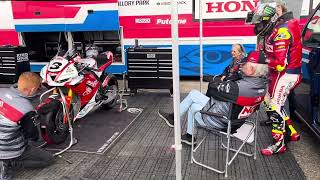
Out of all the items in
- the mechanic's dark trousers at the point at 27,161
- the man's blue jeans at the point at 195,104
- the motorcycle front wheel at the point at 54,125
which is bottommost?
the mechanic's dark trousers at the point at 27,161

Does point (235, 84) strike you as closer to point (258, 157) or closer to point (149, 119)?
point (258, 157)

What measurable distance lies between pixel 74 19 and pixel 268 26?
4657mm

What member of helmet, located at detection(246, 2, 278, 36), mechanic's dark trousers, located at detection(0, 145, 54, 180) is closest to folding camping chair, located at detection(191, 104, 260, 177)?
helmet, located at detection(246, 2, 278, 36)

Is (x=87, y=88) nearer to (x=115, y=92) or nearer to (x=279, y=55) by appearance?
(x=115, y=92)

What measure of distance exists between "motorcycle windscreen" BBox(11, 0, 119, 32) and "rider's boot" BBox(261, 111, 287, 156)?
4.19 m

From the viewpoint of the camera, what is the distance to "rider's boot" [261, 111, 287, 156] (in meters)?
3.90

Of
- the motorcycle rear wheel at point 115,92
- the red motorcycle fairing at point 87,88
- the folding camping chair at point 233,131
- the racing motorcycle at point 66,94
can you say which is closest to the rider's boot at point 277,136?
the folding camping chair at point 233,131

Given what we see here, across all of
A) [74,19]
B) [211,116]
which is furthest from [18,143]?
[74,19]

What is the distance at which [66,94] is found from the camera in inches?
177

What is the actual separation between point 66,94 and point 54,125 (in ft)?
1.71

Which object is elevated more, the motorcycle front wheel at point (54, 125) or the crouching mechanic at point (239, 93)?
the crouching mechanic at point (239, 93)

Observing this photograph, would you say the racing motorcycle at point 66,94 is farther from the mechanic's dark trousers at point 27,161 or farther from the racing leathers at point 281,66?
the racing leathers at point 281,66

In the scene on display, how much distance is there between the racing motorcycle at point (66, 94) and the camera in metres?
4.09

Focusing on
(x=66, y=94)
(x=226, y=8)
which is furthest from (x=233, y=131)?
(x=226, y=8)
